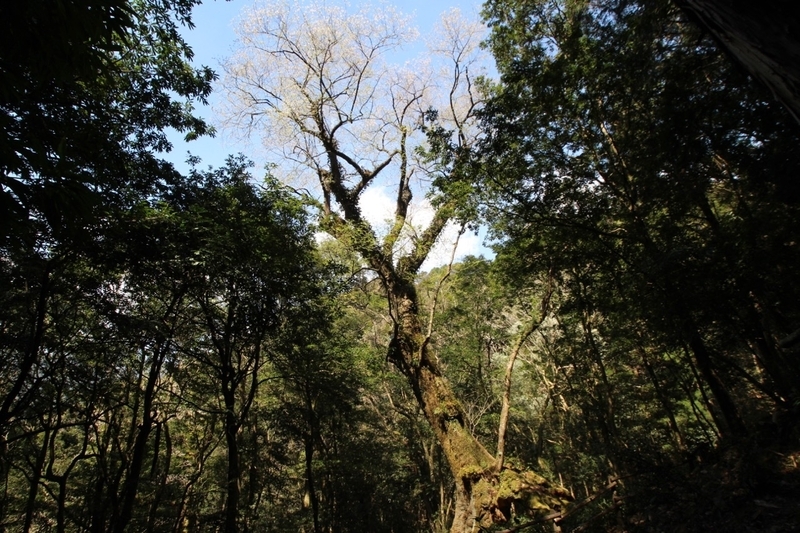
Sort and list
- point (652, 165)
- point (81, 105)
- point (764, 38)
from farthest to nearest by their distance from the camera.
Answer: point (652, 165), point (81, 105), point (764, 38)

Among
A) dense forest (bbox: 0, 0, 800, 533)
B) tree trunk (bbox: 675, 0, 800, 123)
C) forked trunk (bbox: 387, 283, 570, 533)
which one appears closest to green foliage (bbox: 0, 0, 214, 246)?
dense forest (bbox: 0, 0, 800, 533)

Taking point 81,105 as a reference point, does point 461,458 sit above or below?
below

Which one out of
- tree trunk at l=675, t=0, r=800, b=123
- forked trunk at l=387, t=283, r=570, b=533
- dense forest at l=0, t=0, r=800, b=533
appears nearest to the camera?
tree trunk at l=675, t=0, r=800, b=123

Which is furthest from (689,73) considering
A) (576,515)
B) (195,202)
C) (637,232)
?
(576,515)

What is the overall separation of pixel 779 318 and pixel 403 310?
22.3ft

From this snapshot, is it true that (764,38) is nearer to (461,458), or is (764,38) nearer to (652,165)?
(652,165)

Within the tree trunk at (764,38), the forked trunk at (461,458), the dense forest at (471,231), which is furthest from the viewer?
the forked trunk at (461,458)

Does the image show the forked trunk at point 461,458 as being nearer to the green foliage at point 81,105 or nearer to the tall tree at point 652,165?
the tall tree at point 652,165

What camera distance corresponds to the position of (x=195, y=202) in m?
6.56

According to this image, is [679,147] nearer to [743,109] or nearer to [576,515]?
[743,109]

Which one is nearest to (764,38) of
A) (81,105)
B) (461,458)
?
(81,105)

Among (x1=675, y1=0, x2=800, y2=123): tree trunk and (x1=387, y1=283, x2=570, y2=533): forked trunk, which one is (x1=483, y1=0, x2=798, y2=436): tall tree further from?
(x1=675, y1=0, x2=800, y2=123): tree trunk

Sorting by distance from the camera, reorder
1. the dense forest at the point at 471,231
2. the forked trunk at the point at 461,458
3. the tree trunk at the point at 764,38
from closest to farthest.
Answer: the tree trunk at the point at 764,38 → the dense forest at the point at 471,231 → the forked trunk at the point at 461,458

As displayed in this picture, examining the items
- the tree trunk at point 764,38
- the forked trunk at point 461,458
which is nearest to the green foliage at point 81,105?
the tree trunk at point 764,38
